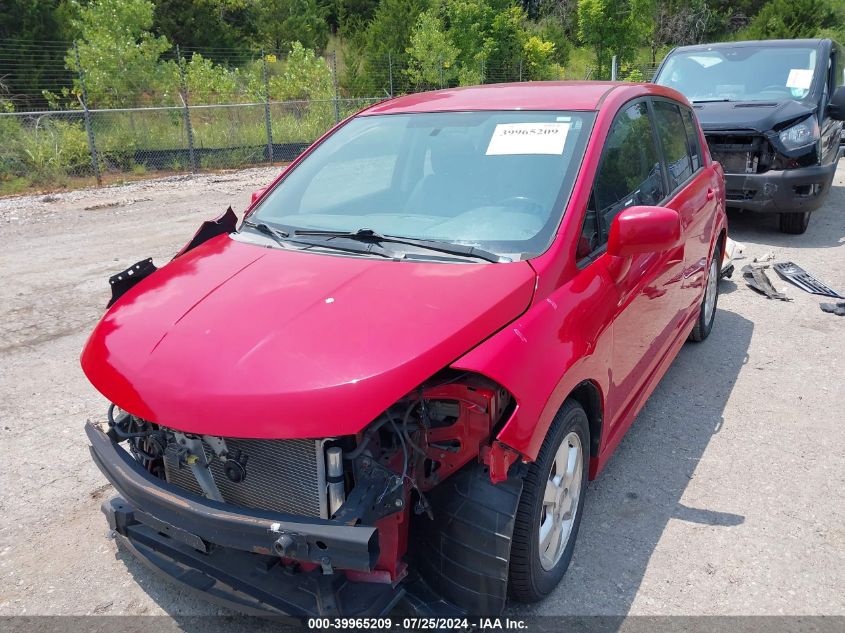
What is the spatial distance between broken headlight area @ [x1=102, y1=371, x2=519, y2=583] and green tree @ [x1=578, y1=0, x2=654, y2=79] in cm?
2417

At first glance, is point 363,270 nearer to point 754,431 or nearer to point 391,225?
point 391,225

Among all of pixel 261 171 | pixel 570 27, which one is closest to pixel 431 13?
pixel 261 171

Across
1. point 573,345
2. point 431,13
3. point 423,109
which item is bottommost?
point 573,345

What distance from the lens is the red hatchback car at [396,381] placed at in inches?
A: 84.7

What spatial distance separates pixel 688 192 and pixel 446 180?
1.76 meters

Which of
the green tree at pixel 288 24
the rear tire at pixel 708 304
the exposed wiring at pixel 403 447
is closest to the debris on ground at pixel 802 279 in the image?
the rear tire at pixel 708 304

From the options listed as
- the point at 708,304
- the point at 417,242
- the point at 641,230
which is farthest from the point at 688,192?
the point at 417,242

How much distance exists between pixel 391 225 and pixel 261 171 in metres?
13.9

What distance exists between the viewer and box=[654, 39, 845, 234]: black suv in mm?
7789

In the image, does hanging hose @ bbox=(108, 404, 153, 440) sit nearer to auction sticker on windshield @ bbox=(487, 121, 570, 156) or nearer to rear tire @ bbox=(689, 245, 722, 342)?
auction sticker on windshield @ bbox=(487, 121, 570, 156)

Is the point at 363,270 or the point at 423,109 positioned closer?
the point at 363,270

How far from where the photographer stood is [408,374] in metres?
2.13

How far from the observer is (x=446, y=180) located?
327 cm

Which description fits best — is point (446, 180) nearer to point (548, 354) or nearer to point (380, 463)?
point (548, 354)
